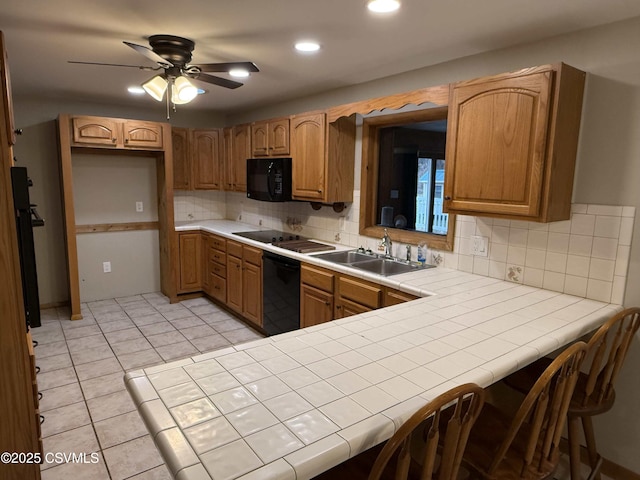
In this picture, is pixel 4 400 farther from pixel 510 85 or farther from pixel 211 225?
pixel 211 225

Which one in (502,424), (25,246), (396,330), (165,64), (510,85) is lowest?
(502,424)

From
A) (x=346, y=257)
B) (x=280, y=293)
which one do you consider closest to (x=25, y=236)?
(x=280, y=293)

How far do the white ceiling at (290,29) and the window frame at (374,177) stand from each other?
35 cm

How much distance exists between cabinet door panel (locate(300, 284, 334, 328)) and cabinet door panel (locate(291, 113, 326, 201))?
0.85 meters

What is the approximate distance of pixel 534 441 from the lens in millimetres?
1339

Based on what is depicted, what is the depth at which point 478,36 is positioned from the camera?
229 centimetres

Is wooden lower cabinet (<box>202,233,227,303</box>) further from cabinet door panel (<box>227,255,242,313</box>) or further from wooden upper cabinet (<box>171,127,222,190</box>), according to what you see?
wooden upper cabinet (<box>171,127,222,190</box>)

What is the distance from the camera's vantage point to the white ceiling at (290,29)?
193 cm

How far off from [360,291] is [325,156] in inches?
50.9

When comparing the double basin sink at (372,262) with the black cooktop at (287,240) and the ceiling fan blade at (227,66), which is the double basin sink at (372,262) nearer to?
the black cooktop at (287,240)

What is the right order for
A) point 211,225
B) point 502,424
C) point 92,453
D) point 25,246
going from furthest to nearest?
1. point 211,225
2. point 92,453
3. point 25,246
4. point 502,424

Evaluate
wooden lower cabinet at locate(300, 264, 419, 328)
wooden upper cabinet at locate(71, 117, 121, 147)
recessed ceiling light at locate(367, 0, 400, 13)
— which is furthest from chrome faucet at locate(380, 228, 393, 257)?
wooden upper cabinet at locate(71, 117, 121, 147)

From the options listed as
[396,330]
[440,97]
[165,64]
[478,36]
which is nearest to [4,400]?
[396,330]

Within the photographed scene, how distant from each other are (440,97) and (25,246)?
2362 mm
